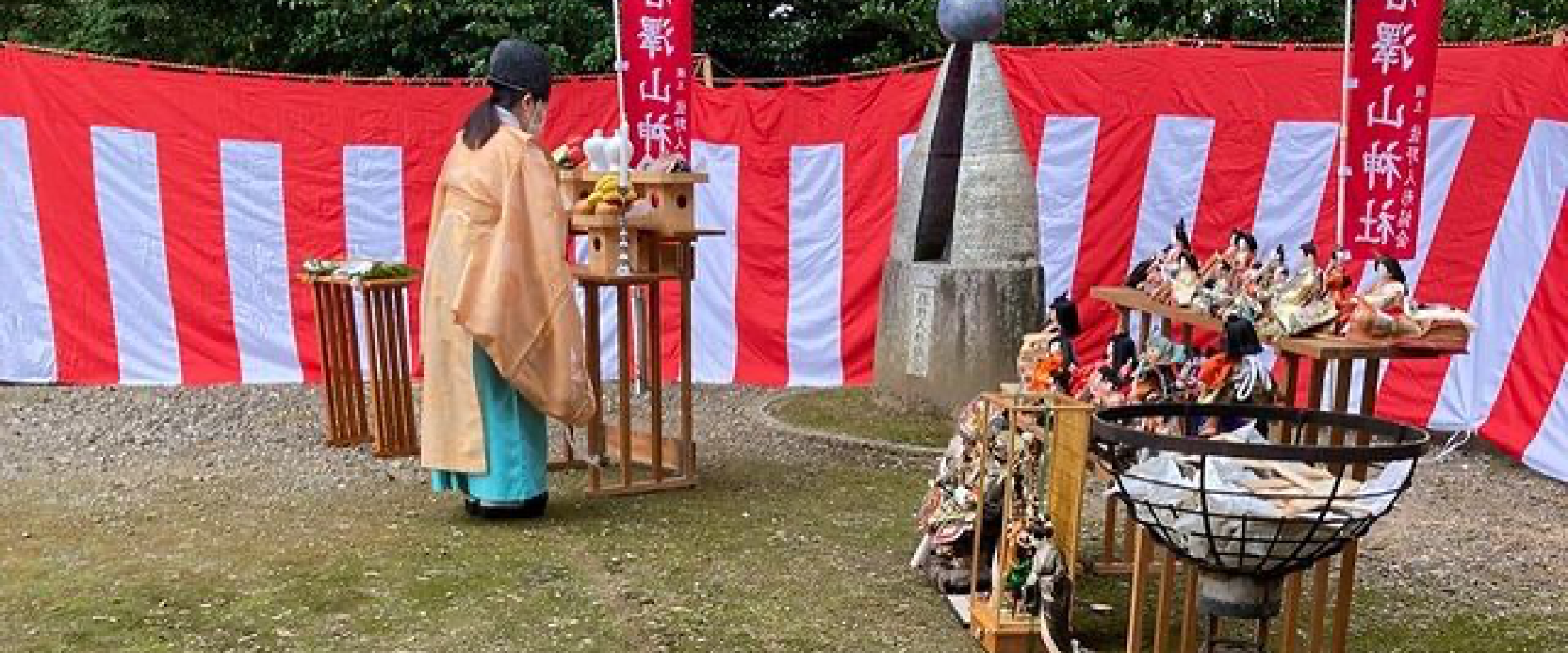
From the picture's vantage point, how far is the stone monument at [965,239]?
21.6 feet

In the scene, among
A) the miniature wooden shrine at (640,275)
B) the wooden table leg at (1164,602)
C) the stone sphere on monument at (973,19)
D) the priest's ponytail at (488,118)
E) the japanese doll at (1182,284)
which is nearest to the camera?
the wooden table leg at (1164,602)

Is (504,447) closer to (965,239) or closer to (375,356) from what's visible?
(375,356)

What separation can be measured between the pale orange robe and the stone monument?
93.3 inches

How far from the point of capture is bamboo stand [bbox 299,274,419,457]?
623 cm

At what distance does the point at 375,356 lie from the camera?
6.27 meters

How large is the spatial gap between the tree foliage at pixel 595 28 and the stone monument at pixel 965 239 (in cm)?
321

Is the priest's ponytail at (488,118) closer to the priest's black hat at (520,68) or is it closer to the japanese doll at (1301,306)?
the priest's black hat at (520,68)

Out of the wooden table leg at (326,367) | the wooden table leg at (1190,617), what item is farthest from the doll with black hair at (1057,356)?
the wooden table leg at (326,367)

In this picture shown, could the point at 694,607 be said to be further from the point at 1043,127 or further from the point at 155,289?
the point at 155,289

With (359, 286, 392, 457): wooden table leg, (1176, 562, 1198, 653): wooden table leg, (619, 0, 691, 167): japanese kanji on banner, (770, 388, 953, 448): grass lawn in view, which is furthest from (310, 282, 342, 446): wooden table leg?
(1176, 562, 1198, 653): wooden table leg

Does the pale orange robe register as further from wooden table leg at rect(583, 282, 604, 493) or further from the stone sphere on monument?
the stone sphere on monument

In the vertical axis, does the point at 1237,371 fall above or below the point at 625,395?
above

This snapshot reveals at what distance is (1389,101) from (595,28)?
619cm

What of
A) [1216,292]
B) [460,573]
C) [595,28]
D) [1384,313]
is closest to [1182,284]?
[1216,292]
